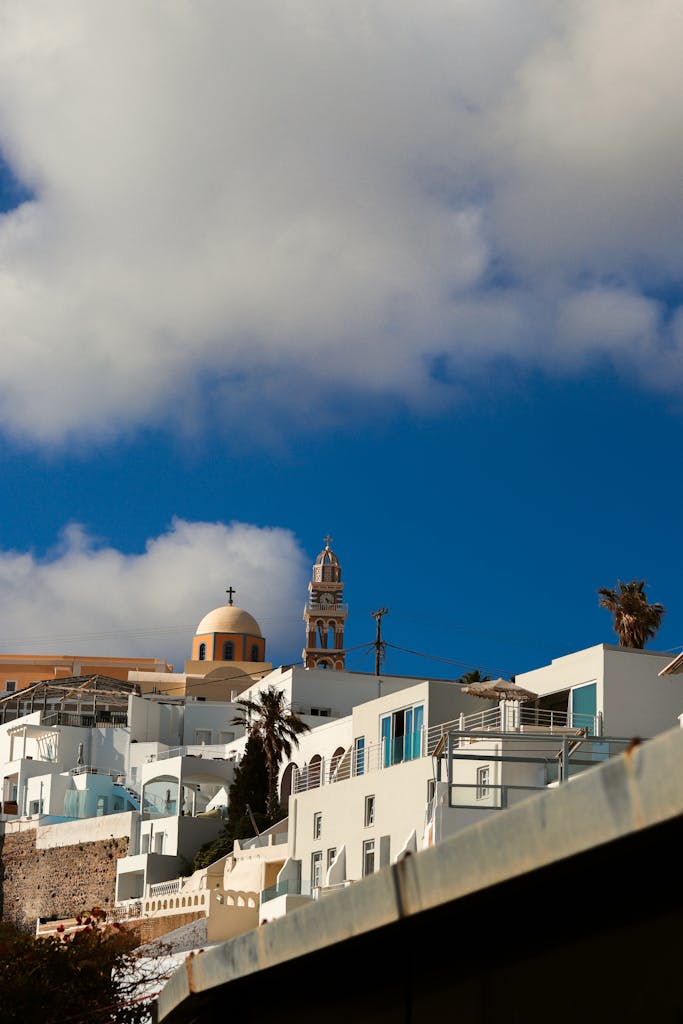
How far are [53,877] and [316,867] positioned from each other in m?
24.4

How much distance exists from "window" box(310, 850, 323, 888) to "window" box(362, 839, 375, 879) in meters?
2.79

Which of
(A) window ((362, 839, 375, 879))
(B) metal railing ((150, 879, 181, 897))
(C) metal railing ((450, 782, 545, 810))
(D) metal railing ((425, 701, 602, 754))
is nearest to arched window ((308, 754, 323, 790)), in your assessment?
(B) metal railing ((150, 879, 181, 897))

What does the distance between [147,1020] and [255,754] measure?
163 ft

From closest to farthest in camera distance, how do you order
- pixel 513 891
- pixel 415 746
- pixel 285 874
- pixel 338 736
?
pixel 513 891
pixel 415 746
pixel 285 874
pixel 338 736

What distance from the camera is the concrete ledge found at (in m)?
4.19

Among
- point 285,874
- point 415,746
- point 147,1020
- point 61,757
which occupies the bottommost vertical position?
point 147,1020

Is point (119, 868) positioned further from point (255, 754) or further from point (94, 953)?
point (94, 953)

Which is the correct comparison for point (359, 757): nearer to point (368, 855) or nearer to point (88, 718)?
point (368, 855)

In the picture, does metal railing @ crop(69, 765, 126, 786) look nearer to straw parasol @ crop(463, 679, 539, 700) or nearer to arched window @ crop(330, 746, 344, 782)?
arched window @ crop(330, 746, 344, 782)

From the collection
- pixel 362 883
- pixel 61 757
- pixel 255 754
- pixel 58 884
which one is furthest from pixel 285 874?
pixel 362 883

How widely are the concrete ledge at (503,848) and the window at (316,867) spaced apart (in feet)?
141

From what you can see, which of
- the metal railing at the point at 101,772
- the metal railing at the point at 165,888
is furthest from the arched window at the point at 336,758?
the metal railing at the point at 101,772

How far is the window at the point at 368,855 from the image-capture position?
45.6 m

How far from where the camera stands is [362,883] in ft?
18.5
